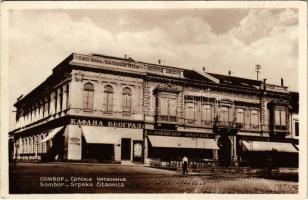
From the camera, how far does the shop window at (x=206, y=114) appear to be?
10016mm

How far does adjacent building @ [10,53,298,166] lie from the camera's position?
9562 millimetres

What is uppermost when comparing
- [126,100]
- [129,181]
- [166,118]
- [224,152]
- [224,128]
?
[126,100]

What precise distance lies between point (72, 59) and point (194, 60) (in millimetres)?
2081

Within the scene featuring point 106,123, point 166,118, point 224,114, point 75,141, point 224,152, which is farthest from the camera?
point 224,114

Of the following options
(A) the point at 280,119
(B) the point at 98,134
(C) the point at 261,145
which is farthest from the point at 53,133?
(A) the point at 280,119

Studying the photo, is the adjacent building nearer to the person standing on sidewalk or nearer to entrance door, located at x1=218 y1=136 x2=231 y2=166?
entrance door, located at x1=218 y1=136 x2=231 y2=166

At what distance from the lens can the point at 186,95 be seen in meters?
10.2

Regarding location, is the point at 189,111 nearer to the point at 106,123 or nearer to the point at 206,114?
the point at 206,114

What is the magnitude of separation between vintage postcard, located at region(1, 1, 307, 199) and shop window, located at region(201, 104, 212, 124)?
30 mm


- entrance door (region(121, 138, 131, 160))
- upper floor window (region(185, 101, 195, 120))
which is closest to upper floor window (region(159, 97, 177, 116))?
upper floor window (region(185, 101, 195, 120))

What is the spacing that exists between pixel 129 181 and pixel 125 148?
3.12 feet

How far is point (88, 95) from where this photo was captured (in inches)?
379

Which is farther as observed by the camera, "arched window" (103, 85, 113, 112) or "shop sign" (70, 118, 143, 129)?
"arched window" (103, 85, 113, 112)

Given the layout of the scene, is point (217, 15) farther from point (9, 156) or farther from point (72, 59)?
point (9, 156)
